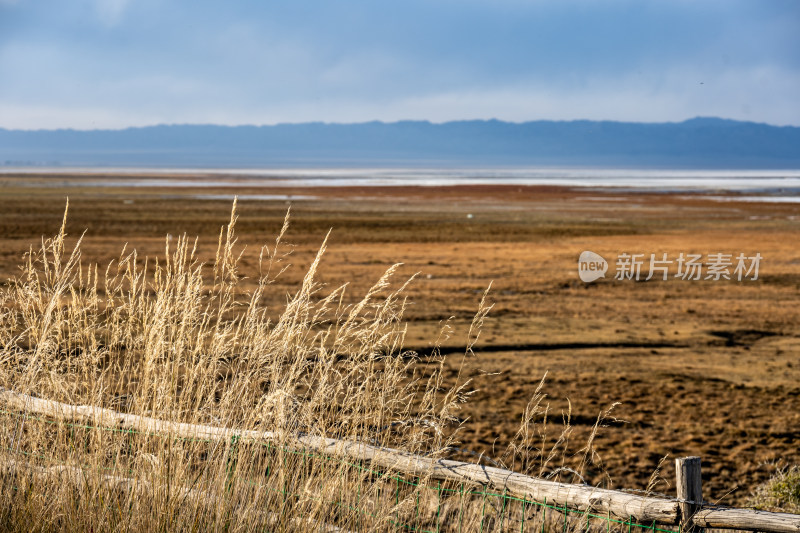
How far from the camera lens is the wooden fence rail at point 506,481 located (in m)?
3.51

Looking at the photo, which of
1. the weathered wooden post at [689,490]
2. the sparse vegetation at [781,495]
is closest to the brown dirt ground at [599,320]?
the sparse vegetation at [781,495]

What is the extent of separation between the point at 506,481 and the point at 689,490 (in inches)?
35.7

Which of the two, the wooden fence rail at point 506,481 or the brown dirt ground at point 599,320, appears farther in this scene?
the brown dirt ground at point 599,320

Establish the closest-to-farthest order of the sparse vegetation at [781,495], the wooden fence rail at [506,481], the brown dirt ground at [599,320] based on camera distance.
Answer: the wooden fence rail at [506,481] → the sparse vegetation at [781,495] → the brown dirt ground at [599,320]

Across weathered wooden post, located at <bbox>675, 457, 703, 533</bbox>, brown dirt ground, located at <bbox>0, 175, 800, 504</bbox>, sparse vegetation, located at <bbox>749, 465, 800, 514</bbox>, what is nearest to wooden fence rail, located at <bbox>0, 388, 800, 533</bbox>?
weathered wooden post, located at <bbox>675, 457, 703, 533</bbox>

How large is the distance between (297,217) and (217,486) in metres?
38.2

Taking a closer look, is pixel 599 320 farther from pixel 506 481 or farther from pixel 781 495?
pixel 506 481

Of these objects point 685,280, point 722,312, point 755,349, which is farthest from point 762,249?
point 755,349

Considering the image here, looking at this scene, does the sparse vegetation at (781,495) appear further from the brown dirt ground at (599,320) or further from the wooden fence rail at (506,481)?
the wooden fence rail at (506,481)

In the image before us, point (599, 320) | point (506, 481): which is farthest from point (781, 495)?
point (599, 320)

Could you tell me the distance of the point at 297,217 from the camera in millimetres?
41562

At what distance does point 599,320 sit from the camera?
14.6 metres

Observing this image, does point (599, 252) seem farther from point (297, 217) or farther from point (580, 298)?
point (297, 217)

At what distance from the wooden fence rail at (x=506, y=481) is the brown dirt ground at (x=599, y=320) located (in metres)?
2.11
